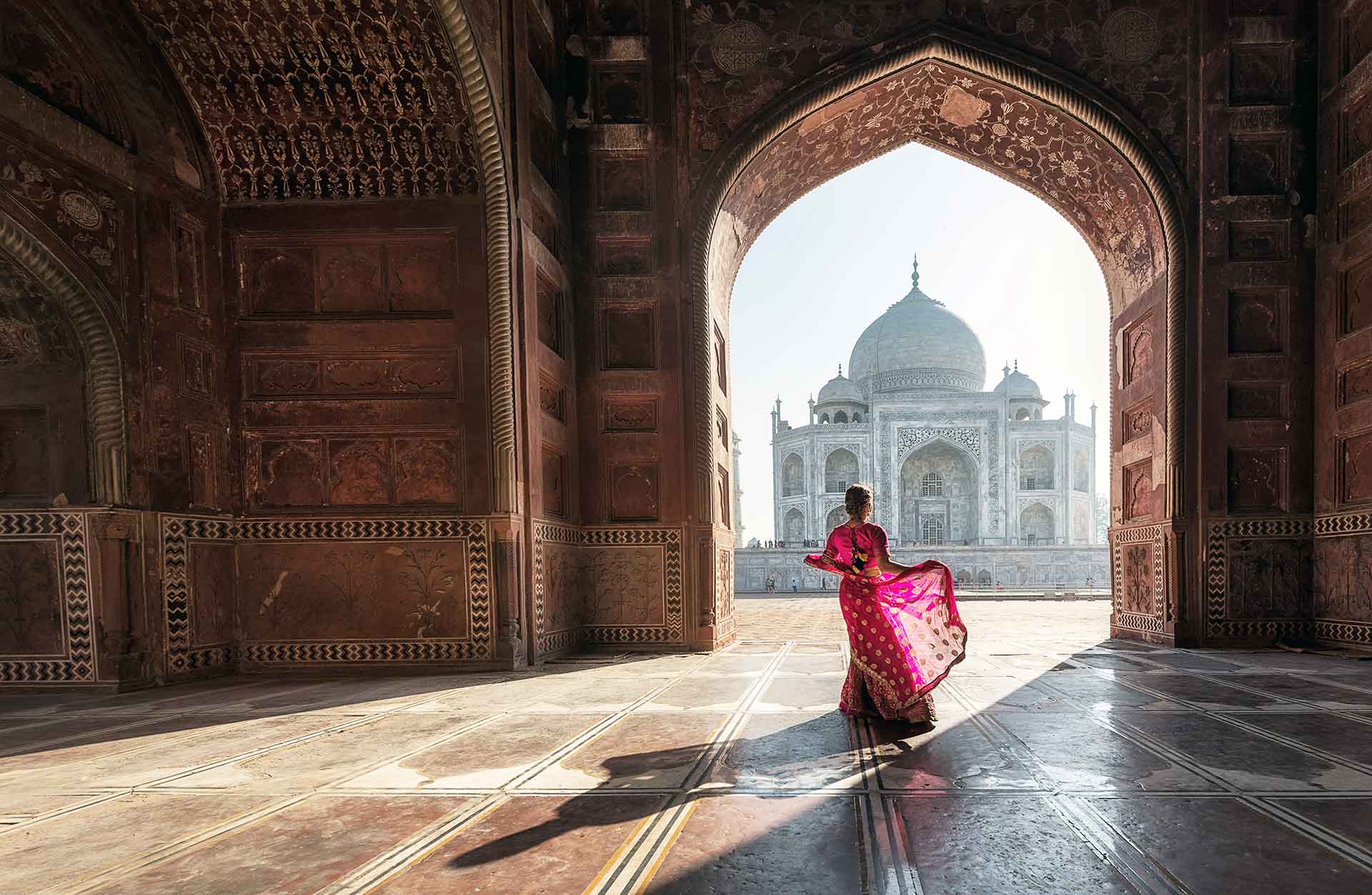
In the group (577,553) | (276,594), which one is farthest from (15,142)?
(577,553)

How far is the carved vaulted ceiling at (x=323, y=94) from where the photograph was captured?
5348 mm

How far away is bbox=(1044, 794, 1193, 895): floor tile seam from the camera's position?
195cm

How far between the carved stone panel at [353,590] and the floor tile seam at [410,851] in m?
3.51

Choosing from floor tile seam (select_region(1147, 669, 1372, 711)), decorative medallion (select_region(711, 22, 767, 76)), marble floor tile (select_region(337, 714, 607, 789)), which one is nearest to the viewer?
marble floor tile (select_region(337, 714, 607, 789))


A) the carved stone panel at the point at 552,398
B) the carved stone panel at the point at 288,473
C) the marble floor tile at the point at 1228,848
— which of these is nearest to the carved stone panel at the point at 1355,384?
the marble floor tile at the point at 1228,848

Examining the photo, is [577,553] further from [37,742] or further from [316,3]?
[316,3]

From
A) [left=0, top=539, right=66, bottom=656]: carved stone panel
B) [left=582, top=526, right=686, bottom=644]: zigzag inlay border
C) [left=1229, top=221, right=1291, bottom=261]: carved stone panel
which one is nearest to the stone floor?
[left=0, top=539, right=66, bottom=656]: carved stone panel

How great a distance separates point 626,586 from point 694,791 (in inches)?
176

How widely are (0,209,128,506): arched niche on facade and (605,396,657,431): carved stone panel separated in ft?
12.4

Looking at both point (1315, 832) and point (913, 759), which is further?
point (913, 759)

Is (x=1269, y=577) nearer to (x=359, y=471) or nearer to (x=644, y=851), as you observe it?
(x=644, y=851)

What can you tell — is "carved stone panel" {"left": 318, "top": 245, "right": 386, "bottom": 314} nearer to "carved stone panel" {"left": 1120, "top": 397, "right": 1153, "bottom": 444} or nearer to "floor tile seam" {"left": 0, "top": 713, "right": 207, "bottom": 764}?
"floor tile seam" {"left": 0, "top": 713, "right": 207, "bottom": 764}

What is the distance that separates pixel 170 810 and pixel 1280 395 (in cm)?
876

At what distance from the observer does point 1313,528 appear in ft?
22.6
